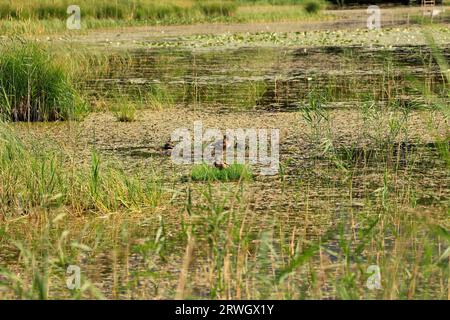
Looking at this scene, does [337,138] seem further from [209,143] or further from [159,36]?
[159,36]

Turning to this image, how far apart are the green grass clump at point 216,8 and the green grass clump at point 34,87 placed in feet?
42.8

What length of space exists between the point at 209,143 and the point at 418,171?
1477mm

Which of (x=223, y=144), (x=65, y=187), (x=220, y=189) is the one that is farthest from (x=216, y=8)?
(x=65, y=187)

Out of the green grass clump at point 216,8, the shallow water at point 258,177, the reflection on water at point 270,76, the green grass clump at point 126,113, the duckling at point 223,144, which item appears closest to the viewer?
the shallow water at point 258,177

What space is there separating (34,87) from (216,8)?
13538mm

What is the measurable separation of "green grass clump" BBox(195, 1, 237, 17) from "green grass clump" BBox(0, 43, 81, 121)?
42.8 feet

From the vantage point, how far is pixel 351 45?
45.9 feet

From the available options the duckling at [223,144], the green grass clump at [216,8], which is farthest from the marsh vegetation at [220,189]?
the green grass clump at [216,8]

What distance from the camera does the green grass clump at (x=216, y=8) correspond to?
20.7 m

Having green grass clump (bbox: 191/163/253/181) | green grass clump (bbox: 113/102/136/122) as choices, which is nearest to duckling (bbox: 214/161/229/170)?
green grass clump (bbox: 191/163/253/181)

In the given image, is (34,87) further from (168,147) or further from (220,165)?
(220,165)

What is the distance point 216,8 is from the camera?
20.8m

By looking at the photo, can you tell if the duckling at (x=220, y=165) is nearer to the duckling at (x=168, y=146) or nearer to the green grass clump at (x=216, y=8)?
the duckling at (x=168, y=146)
